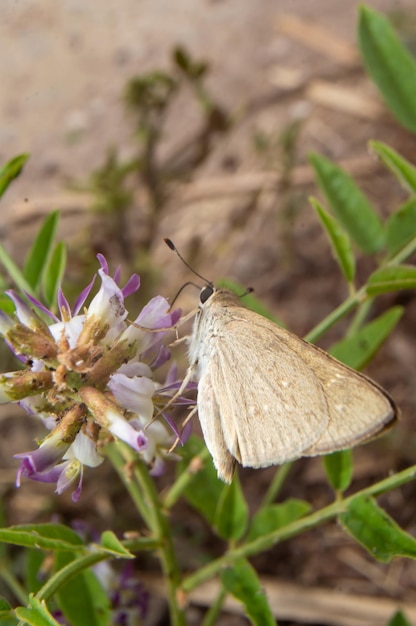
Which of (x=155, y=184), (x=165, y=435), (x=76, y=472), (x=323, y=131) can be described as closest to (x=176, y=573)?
(x=165, y=435)

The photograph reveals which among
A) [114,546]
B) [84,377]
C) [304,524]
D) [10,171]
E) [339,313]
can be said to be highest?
[10,171]

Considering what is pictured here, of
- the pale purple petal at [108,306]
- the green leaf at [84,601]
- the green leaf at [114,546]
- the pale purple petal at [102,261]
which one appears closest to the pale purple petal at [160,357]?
the pale purple petal at [108,306]

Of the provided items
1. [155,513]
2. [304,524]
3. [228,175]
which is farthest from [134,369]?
[228,175]

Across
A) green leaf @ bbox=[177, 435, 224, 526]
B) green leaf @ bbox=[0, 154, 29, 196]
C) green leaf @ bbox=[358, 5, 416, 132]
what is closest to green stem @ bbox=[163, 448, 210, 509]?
green leaf @ bbox=[177, 435, 224, 526]

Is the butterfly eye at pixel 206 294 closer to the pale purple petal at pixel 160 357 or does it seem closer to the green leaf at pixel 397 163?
the pale purple petal at pixel 160 357

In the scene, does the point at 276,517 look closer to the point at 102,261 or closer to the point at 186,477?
the point at 186,477

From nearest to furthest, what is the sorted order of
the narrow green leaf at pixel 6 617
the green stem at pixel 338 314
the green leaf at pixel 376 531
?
the narrow green leaf at pixel 6 617
the green leaf at pixel 376 531
the green stem at pixel 338 314

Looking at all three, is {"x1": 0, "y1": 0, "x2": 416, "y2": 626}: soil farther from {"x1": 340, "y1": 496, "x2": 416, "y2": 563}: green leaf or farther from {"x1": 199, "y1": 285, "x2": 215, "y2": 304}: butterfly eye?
{"x1": 199, "y1": 285, "x2": 215, "y2": 304}: butterfly eye
